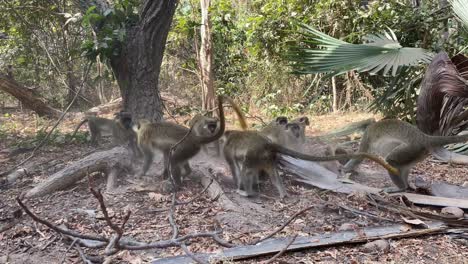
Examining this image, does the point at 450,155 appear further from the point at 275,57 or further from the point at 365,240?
the point at 275,57

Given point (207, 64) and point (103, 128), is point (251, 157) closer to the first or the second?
point (103, 128)

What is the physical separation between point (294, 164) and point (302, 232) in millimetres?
1847

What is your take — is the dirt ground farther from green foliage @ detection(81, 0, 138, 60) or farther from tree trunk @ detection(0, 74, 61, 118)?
tree trunk @ detection(0, 74, 61, 118)

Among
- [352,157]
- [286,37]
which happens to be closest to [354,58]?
[352,157]

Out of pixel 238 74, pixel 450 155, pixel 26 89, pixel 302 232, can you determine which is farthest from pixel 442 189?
pixel 238 74

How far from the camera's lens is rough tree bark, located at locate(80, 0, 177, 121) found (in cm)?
709

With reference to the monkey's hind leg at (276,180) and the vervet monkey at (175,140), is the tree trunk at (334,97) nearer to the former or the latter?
the vervet monkey at (175,140)

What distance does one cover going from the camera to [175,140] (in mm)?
5703

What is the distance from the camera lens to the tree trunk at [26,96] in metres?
10.0

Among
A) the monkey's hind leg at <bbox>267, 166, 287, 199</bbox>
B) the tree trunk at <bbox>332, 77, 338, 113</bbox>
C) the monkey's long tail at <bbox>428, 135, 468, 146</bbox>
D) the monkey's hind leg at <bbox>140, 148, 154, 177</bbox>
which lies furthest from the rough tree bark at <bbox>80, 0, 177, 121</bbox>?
the tree trunk at <bbox>332, 77, 338, 113</bbox>

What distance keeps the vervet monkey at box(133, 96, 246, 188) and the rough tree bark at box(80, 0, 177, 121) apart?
1.20 meters

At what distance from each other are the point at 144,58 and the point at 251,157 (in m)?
2.84

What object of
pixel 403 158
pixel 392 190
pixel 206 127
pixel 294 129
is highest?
pixel 206 127

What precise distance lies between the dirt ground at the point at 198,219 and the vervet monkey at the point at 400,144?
2.11ft
